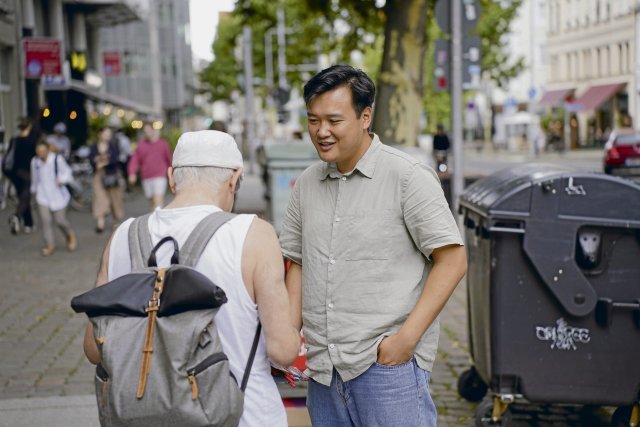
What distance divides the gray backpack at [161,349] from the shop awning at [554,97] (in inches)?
2482

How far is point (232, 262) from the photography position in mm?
2762

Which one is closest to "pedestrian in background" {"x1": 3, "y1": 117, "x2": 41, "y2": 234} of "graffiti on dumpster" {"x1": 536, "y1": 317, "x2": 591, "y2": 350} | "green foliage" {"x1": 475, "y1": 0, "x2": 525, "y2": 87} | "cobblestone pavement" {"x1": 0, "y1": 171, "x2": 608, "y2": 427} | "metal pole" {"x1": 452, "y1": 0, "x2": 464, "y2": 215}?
"cobblestone pavement" {"x1": 0, "y1": 171, "x2": 608, "y2": 427}

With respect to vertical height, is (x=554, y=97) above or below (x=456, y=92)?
below

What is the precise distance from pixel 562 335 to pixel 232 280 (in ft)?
9.17

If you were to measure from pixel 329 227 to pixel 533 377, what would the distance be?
2417 mm

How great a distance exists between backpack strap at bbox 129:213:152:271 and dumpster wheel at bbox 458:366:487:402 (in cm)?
364

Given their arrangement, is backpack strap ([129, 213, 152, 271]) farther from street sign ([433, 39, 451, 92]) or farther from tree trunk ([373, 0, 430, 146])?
tree trunk ([373, 0, 430, 146])

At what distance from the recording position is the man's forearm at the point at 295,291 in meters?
3.23

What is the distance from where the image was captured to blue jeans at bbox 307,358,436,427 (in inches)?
121

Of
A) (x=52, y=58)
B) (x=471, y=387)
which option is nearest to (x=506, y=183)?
(x=471, y=387)

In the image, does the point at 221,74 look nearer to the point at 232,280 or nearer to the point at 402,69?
the point at 402,69

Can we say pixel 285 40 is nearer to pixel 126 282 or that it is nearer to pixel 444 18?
pixel 444 18

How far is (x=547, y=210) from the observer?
4.96 meters

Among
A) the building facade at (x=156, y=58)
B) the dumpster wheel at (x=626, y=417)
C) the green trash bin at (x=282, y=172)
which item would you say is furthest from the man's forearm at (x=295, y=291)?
the building facade at (x=156, y=58)
